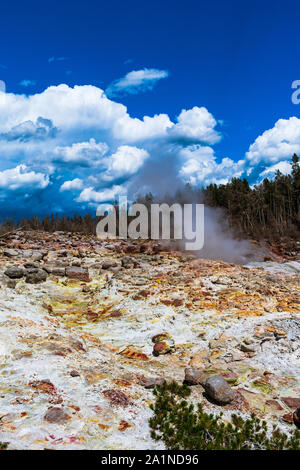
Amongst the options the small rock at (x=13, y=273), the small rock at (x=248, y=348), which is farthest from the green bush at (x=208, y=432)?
the small rock at (x=13, y=273)

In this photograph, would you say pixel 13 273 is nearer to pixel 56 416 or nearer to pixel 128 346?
pixel 128 346

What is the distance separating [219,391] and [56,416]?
7.42 feet

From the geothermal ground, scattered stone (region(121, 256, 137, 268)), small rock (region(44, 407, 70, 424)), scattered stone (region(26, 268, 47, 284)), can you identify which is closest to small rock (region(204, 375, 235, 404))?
the geothermal ground

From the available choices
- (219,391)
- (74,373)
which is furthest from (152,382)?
(74,373)

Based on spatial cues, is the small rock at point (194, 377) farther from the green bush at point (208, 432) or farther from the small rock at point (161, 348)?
the small rock at point (161, 348)

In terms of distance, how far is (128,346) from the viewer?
6953 mm

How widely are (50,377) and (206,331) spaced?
3.93m

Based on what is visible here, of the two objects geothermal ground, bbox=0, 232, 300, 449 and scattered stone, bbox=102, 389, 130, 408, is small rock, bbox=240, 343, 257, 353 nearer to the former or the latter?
geothermal ground, bbox=0, 232, 300, 449

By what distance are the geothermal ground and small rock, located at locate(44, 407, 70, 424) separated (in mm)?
12

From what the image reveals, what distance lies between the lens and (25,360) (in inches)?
202

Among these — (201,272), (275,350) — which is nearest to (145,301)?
(201,272)

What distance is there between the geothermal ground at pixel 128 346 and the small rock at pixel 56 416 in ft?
0.04

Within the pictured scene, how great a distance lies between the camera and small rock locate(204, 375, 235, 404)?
448 cm
